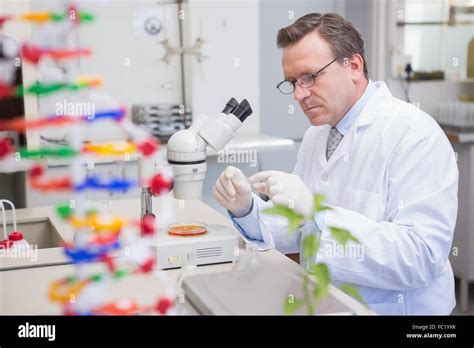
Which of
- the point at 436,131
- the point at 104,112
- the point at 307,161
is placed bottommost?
the point at 307,161

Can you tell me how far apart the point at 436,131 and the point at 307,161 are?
0.43 meters

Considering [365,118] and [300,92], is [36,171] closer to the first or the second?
[300,92]

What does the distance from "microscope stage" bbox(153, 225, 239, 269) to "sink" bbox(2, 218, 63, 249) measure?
71cm

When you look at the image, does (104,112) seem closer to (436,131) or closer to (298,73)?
(298,73)

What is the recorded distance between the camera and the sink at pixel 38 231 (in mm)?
1961

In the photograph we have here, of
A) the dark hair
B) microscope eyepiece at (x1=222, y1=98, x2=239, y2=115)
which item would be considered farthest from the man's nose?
microscope eyepiece at (x1=222, y1=98, x2=239, y2=115)

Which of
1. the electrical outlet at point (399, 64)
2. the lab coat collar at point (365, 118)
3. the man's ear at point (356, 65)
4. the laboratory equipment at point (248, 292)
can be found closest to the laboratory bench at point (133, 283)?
the laboratory equipment at point (248, 292)

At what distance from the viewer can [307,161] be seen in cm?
179

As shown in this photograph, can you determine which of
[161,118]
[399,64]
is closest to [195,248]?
[161,118]

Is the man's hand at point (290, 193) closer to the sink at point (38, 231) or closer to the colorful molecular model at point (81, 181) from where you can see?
the colorful molecular model at point (81, 181)

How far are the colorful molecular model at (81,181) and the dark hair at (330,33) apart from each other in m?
0.89

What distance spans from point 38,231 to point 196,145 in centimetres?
95

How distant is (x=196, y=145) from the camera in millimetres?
1283
